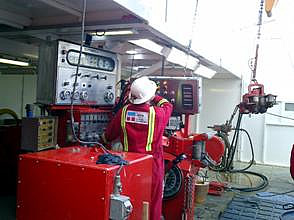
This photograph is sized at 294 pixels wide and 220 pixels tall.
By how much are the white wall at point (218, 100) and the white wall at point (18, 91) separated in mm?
4656

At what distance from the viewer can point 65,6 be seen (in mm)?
2928

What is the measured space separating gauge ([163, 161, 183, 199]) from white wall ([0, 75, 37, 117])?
19.5ft

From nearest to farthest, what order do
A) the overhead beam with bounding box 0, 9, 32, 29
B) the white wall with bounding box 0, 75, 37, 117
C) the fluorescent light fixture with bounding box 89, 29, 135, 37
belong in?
the fluorescent light fixture with bounding box 89, 29, 135, 37
the overhead beam with bounding box 0, 9, 32, 29
the white wall with bounding box 0, 75, 37, 117

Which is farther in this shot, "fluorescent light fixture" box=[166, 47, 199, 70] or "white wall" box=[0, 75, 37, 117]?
"white wall" box=[0, 75, 37, 117]

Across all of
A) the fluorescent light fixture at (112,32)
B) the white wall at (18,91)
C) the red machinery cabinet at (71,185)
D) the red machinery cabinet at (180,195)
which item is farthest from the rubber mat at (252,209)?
the white wall at (18,91)

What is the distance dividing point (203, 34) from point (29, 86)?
216 inches

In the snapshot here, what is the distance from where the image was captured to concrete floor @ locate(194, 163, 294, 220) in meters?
4.66

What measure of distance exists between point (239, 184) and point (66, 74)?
4657 mm

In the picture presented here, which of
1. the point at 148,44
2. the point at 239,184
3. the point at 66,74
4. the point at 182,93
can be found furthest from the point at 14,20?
the point at 239,184

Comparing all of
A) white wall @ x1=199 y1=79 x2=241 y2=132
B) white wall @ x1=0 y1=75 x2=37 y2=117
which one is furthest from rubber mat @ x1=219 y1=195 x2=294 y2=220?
white wall @ x1=0 y1=75 x2=37 y2=117

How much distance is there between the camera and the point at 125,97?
3.39 meters

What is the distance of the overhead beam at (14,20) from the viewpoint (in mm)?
3297

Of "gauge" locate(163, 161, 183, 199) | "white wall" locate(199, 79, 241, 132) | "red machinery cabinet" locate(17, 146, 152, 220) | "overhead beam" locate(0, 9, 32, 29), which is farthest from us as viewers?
"white wall" locate(199, 79, 241, 132)

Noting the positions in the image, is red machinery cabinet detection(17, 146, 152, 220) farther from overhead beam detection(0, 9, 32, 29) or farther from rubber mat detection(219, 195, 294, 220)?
rubber mat detection(219, 195, 294, 220)
